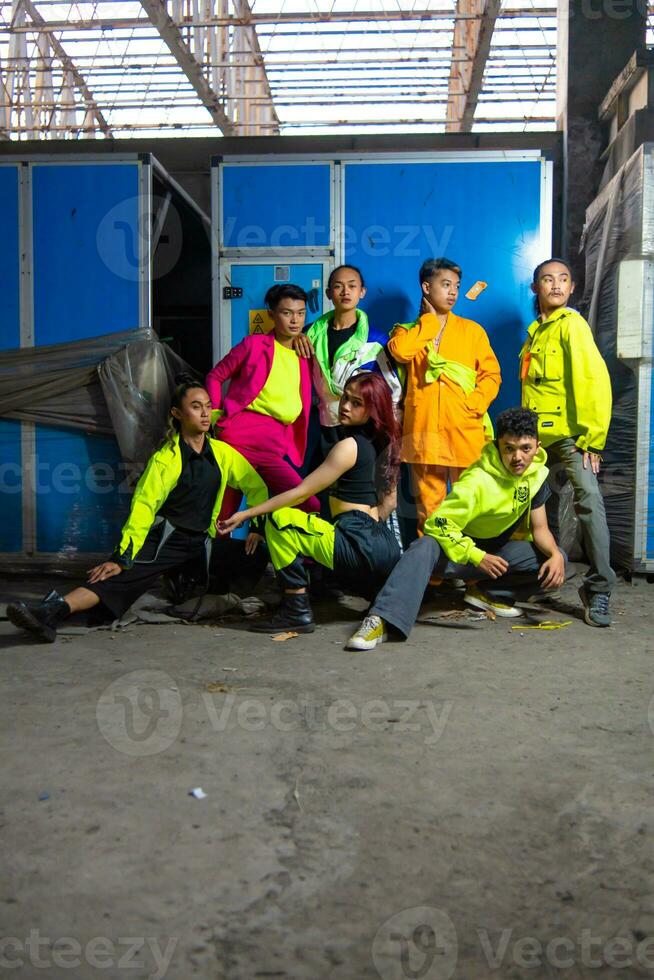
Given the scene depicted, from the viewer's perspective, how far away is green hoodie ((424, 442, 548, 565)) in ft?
12.0

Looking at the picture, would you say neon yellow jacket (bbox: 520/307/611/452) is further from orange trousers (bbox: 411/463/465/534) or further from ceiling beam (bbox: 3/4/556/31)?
ceiling beam (bbox: 3/4/556/31)

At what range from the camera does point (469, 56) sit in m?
9.18

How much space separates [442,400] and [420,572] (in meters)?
1.07

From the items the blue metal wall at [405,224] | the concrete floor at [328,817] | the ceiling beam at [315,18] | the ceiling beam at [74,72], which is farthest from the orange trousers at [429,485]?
the ceiling beam at [74,72]

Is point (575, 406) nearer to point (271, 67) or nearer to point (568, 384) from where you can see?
point (568, 384)

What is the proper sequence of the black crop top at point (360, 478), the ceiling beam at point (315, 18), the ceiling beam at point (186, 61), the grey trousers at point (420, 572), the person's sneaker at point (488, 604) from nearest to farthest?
1. the grey trousers at point (420, 572)
2. the black crop top at point (360, 478)
3. the person's sneaker at point (488, 604)
4. the ceiling beam at point (186, 61)
5. the ceiling beam at point (315, 18)

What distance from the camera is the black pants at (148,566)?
377 centimetres

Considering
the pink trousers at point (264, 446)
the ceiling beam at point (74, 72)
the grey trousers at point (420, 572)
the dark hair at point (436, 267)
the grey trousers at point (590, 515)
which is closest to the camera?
the grey trousers at point (420, 572)

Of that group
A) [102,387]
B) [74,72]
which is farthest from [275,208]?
[74,72]

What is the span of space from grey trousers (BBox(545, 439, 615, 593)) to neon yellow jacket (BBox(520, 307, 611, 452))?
70 millimetres

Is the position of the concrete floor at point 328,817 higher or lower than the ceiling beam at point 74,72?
lower

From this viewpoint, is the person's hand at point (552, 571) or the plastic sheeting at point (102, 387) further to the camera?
the plastic sheeting at point (102, 387)

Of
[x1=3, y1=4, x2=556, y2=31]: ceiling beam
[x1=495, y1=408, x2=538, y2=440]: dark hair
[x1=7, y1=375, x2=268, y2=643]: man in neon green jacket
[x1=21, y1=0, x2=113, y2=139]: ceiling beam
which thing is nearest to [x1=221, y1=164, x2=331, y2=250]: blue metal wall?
[x1=7, y1=375, x2=268, y2=643]: man in neon green jacket

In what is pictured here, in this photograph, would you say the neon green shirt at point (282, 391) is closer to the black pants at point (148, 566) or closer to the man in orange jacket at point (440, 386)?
the man in orange jacket at point (440, 386)
